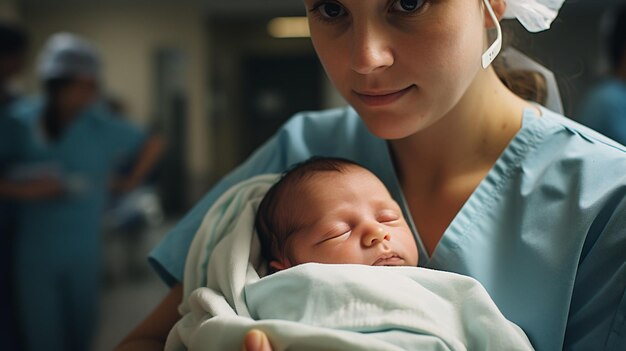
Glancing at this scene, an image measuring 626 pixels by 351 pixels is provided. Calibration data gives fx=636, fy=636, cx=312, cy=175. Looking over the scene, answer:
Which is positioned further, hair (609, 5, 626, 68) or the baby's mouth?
hair (609, 5, 626, 68)

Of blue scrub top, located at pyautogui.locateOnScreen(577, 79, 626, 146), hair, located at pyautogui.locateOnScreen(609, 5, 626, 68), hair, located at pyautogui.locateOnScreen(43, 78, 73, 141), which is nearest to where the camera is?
hair, located at pyautogui.locateOnScreen(609, 5, 626, 68)

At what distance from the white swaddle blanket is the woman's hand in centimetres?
2

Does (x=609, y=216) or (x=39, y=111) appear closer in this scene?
(x=609, y=216)

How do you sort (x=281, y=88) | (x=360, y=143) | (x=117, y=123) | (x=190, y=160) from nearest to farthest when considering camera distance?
1. (x=360, y=143)
2. (x=117, y=123)
3. (x=190, y=160)
4. (x=281, y=88)

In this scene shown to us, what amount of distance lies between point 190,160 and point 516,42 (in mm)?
5610

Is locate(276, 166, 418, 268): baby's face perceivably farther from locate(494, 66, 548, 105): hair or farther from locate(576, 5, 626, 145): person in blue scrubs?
locate(576, 5, 626, 145): person in blue scrubs

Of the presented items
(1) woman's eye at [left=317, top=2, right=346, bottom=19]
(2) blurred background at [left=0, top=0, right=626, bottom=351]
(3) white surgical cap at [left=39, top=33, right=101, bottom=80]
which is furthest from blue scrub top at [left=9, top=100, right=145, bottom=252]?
(2) blurred background at [left=0, top=0, right=626, bottom=351]

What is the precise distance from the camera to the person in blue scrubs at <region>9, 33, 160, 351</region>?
2.60 metres

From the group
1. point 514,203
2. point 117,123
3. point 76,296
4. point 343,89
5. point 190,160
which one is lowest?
point 190,160

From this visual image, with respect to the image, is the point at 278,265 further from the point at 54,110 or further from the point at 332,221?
the point at 54,110

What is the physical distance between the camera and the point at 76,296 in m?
2.66

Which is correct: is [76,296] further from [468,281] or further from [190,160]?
[190,160]

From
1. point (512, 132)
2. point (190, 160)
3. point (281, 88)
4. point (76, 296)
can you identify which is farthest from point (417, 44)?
point (281, 88)

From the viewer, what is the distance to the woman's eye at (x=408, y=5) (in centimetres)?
81
